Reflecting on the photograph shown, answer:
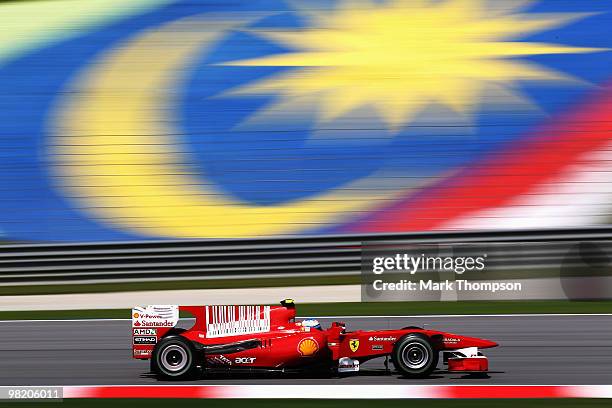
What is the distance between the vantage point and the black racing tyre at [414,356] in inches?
269

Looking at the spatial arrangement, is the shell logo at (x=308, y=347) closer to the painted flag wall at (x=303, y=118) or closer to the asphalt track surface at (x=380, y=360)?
the asphalt track surface at (x=380, y=360)

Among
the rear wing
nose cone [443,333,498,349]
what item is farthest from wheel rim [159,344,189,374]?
nose cone [443,333,498,349]

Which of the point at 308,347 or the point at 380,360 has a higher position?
the point at 308,347

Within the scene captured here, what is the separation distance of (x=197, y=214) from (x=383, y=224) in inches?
135

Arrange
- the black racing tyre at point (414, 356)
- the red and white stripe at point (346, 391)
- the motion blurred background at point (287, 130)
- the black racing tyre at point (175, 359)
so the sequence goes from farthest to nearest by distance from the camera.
→ the motion blurred background at point (287, 130), the black racing tyre at point (175, 359), the black racing tyre at point (414, 356), the red and white stripe at point (346, 391)

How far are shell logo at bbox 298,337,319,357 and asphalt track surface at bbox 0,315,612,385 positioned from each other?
8.6 inches

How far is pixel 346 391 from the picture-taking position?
21.0 ft

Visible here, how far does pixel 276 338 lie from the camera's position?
6.97 m

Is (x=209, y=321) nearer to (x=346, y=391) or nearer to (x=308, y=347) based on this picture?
(x=308, y=347)

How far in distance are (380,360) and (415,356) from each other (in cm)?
101

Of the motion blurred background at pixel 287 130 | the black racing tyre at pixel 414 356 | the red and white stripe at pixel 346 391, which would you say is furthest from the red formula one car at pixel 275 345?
the motion blurred background at pixel 287 130

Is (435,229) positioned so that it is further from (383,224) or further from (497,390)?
(497,390)

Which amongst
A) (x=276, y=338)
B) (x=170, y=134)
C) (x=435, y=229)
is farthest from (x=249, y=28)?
(x=276, y=338)

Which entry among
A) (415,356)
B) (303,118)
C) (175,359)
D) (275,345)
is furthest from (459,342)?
(303,118)
